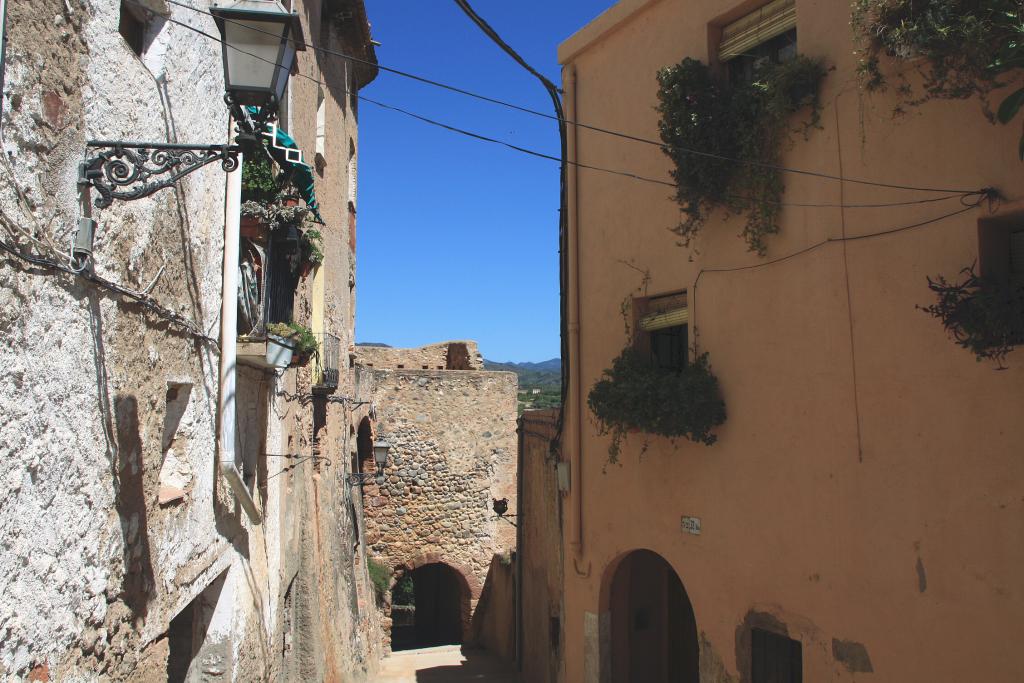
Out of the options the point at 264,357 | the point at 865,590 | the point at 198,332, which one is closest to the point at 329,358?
the point at 264,357

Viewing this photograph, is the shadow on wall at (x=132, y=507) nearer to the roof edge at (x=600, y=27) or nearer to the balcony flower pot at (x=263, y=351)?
the balcony flower pot at (x=263, y=351)

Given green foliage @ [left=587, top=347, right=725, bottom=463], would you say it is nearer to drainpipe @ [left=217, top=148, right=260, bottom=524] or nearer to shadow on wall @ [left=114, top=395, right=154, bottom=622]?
drainpipe @ [left=217, top=148, right=260, bottom=524]

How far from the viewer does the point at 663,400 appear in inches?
281

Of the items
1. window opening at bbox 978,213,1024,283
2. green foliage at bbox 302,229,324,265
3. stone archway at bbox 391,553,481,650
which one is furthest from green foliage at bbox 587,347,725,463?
stone archway at bbox 391,553,481,650

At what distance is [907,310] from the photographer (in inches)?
221

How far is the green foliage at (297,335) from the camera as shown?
7.41 meters

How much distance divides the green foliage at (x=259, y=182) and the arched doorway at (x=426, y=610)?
1985 centimetres

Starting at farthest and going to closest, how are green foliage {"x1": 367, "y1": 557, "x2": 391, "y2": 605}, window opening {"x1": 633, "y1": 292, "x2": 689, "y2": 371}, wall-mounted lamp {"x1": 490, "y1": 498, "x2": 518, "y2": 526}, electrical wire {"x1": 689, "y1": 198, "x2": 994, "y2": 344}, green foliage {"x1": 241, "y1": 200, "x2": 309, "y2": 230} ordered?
wall-mounted lamp {"x1": 490, "y1": 498, "x2": 518, "y2": 526} < green foliage {"x1": 367, "y1": 557, "x2": 391, "y2": 605} < window opening {"x1": 633, "y1": 292, "x2": 689, "y2": 371} < green foliage {"x1": 241, "y1": 200, "x2": 309, "y2": 230} < electrical wire {"x1": 689, "y1": 198, "x2": 994, "y2": 344}

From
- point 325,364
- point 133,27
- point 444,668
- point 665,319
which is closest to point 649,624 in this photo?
point 665,319

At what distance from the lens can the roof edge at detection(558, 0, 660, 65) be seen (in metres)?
8.37

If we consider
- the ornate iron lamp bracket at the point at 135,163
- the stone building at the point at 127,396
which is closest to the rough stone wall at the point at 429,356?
the stone building at the point at 127,396

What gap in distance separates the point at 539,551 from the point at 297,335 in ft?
21.0

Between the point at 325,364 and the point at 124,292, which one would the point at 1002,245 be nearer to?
the point at 124,292

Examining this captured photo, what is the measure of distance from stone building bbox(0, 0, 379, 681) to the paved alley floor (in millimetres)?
6580
